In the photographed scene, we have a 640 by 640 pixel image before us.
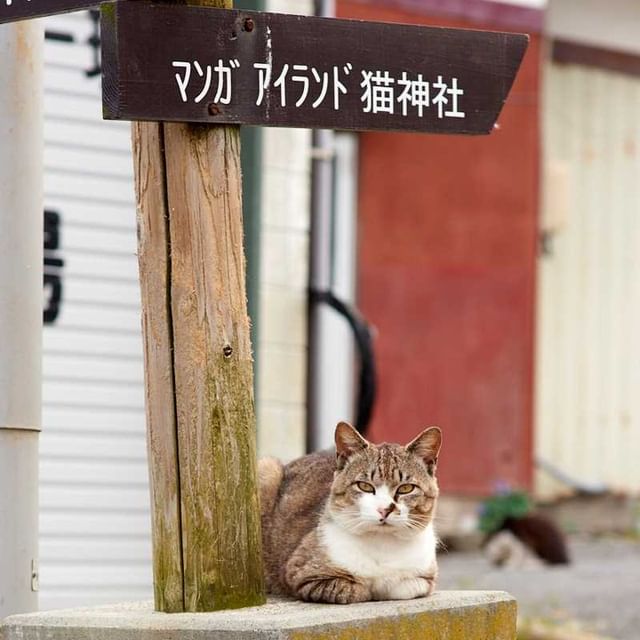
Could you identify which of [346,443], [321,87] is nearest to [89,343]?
[346,443]

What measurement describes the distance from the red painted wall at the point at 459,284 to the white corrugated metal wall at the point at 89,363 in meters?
5.23

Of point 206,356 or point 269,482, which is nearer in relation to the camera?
point 206,356

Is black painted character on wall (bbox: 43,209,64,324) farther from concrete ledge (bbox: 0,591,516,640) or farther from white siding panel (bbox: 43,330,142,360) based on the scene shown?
concrete ledge (bbox: 0,591,516,640)

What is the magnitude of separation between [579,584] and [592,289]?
4285 mm

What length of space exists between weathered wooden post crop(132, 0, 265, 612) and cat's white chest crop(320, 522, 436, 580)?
27 cm

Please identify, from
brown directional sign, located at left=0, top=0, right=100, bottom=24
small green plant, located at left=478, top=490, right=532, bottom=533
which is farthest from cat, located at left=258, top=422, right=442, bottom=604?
small green plant, located at left=478, top=490, right=532, bottom=533

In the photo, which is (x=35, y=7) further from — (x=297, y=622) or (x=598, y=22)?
(x=598, y=22)

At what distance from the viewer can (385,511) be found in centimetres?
413

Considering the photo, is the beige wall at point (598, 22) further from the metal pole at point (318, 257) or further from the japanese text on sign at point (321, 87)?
the japanese text on sign at point (321, 87)

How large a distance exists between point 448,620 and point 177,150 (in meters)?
1.40

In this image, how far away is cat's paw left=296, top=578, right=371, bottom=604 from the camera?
4133 mm

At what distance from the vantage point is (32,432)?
4.57m

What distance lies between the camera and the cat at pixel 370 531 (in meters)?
4.16

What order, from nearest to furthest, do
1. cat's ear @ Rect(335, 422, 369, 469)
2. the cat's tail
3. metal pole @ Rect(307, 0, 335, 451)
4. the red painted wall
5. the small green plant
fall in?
cat's ear @ Rect(335, 422, 369, 469), the cat's tail, metal pole @ Rect(307, 0, 335, 451), the small green plant, the red painted wall
